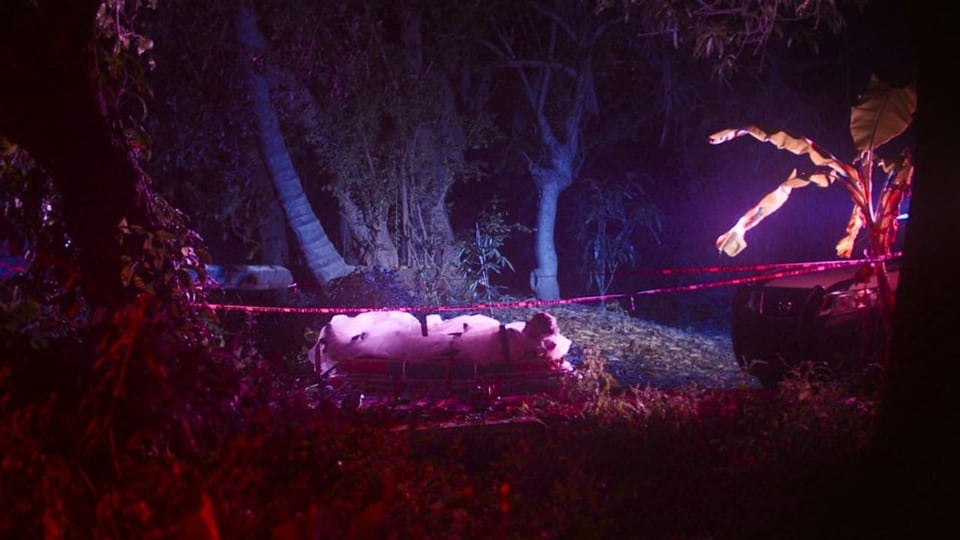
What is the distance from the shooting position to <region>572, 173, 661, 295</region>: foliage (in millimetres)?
15977

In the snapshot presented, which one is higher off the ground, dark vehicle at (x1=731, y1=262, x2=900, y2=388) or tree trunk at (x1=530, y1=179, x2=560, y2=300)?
tree trunk at (x1=530, y1=179, x2=560, y2=300)

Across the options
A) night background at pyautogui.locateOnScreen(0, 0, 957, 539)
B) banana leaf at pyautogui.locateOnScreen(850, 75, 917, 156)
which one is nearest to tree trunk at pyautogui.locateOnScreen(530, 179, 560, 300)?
night background at pyautogui.locateOnScreen(0, 0, 957, 539)

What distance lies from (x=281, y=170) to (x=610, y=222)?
7338 mm

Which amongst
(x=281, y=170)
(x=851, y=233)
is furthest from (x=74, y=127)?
(x=281, y=170)

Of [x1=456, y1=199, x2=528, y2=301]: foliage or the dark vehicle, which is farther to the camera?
[x1=456, y1=199, x2=528, y2=301]: foliage

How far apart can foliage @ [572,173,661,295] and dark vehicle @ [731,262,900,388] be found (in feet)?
26.2

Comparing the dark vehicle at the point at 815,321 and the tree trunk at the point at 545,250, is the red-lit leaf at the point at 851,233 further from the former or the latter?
the tree trunk at the point at 545,250

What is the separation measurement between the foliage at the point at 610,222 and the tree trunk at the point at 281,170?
19.4ft

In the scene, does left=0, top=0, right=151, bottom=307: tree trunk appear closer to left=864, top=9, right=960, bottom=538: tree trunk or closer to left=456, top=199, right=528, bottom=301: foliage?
left=864, top=9, right=960, bottom=538: tree trunk

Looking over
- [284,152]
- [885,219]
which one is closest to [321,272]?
[284,152]

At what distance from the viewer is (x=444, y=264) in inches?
535

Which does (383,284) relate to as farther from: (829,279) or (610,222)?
(610,222)

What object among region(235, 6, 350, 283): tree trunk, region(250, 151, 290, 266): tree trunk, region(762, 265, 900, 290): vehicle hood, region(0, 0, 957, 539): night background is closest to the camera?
region(0, 0, 957, 539): night background

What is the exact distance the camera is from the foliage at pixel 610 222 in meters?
16.0
